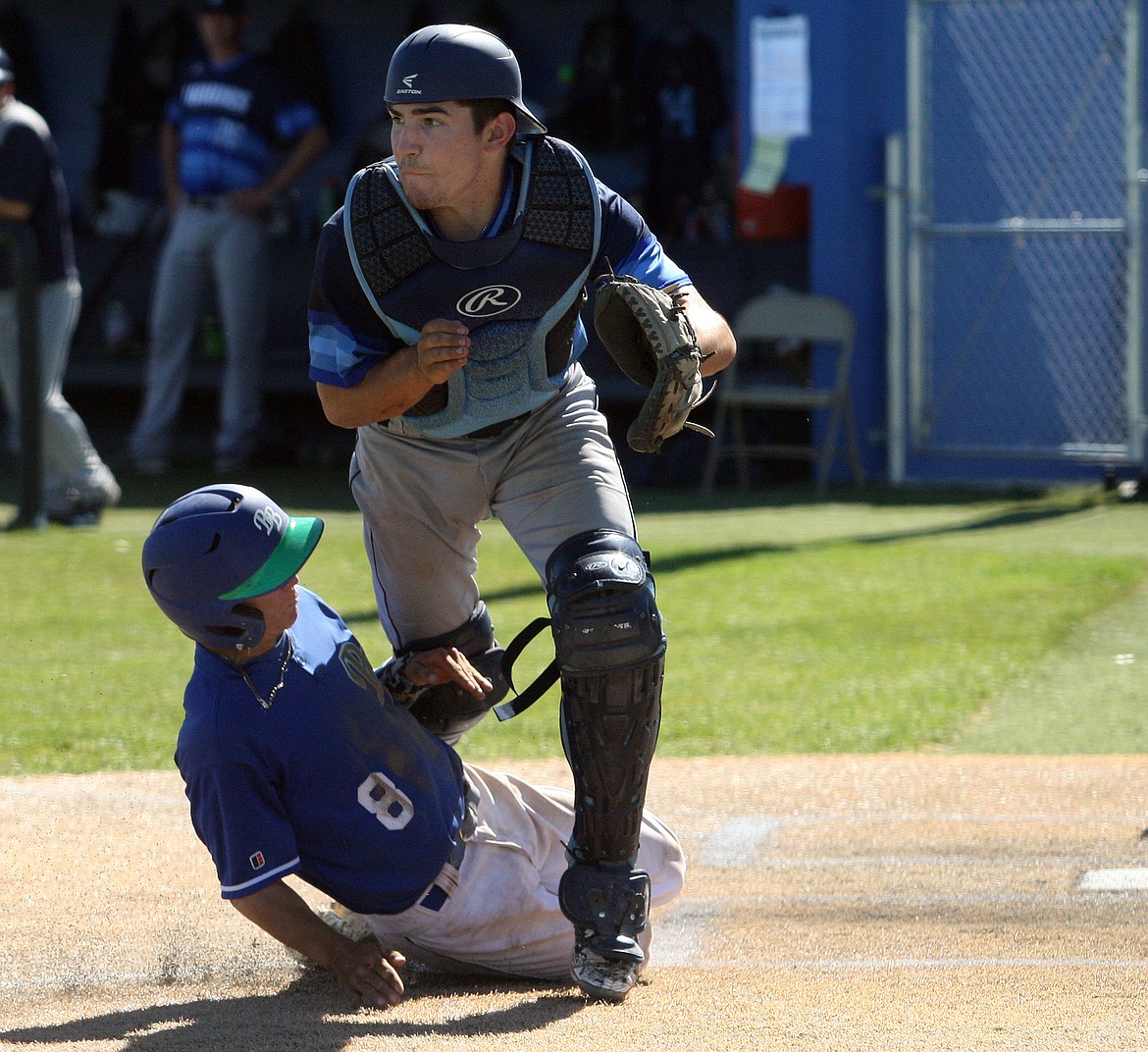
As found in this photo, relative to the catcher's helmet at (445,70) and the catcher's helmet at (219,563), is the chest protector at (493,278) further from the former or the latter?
the catcher's helmet at (219,563)

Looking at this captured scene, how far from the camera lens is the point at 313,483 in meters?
10.8

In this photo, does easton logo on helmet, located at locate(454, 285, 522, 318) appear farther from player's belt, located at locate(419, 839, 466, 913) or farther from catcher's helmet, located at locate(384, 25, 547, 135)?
player's belt, located at locate(419, 839, 466, 913)

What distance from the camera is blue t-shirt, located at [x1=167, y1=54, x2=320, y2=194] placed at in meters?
10.7

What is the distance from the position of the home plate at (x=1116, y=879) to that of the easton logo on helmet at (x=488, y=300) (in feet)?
5.75

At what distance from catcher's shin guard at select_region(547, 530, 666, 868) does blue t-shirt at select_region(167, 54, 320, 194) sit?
8.09 metres

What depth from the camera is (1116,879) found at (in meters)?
3.78

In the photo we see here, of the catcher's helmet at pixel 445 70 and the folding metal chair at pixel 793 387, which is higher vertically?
the catcher's helmet at pixel 445 70

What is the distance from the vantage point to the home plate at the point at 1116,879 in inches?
146

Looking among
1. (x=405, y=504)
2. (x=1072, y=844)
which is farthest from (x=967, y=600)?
(x=405, y=504)

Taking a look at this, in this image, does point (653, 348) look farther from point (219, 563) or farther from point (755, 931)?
point (755, 931)

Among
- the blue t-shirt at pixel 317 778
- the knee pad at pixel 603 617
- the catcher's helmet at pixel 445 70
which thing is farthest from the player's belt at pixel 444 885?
the catcher's helmet at pixel 445 70

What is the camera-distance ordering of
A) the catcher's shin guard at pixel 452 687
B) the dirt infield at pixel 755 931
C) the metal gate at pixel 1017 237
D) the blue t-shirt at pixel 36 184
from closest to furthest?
the dirt infield at pixel 755 931 < the catcher's shin guard at pixel 452 687 < the blue t-shirt at pixel 36 184 < the metal gate at pixel 1017 237

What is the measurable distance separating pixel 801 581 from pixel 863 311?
3.66 metres

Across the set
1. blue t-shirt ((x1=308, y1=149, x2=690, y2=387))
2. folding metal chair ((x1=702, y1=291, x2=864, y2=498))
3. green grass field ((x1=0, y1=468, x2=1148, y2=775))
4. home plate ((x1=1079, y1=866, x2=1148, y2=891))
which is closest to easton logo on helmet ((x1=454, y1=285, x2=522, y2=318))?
blue t-shirt ((x1=308, y1=149, x2=690, y2=387))
